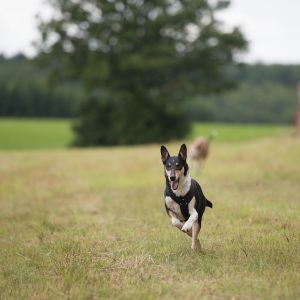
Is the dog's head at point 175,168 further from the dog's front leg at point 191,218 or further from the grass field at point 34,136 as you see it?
the grass field at point 34,136

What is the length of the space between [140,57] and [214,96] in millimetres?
74564

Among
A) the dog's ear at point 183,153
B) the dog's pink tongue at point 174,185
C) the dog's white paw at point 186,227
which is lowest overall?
the dog's white paw at point 186,227

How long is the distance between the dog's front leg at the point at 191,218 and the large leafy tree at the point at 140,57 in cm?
3492

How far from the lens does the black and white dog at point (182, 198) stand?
27.0ft

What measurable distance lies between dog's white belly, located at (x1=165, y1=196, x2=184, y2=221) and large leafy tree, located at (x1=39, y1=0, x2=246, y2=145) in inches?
1370

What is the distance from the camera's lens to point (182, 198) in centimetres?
823

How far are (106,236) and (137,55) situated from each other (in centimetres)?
3376

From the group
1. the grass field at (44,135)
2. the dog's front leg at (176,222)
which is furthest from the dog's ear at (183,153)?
the grass field at (44,135)

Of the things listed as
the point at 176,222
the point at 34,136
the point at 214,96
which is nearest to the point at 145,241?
the point at 176,222

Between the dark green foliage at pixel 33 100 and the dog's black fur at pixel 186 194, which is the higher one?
the dark green foliage at pixel 33 100

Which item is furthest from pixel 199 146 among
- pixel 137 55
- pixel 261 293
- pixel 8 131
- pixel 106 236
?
pixel 8 131

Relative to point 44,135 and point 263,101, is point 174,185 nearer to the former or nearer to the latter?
point 44,135

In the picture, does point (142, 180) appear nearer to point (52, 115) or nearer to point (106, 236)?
point (106, 236)

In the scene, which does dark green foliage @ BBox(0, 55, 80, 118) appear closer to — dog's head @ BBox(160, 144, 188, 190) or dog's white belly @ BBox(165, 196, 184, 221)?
dog's head @ BBox(160, 144, 188, 190)
